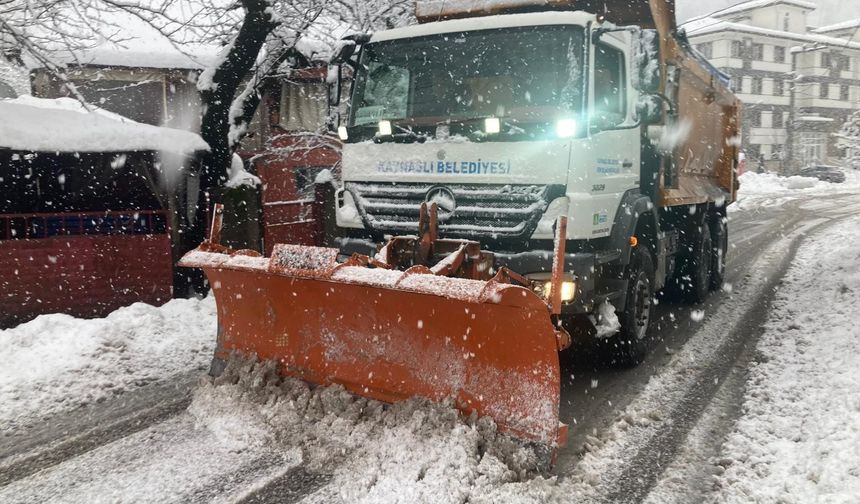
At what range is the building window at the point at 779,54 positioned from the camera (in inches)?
1972

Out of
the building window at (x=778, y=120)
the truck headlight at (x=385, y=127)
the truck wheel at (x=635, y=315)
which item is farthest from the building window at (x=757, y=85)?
the truck headlight at (x=385, y=127)

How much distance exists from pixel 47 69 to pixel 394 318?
5.06 meters

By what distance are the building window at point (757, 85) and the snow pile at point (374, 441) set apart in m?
Answer: 53.7

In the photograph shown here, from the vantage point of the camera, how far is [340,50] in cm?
536

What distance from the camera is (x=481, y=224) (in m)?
4.43

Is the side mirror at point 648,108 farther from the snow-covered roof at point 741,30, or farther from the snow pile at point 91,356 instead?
the snow-covered roof at point 741,30

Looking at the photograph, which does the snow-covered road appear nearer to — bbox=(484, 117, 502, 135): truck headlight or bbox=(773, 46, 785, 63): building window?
bbox=(484, 117, 502, 135): truck headlight

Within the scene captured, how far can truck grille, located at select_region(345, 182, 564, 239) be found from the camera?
4.28 m

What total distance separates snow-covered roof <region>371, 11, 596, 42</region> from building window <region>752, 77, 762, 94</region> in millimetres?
51776

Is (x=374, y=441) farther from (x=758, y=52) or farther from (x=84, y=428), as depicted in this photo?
(x=758, y=52)

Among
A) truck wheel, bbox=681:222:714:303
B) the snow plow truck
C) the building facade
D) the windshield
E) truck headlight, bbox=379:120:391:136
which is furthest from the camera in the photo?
the building facade

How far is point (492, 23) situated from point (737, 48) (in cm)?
5050

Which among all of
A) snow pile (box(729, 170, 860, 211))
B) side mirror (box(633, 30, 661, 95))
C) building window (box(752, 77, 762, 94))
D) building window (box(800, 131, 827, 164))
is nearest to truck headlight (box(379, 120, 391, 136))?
side mirror (box(633, 30, 661, 95))

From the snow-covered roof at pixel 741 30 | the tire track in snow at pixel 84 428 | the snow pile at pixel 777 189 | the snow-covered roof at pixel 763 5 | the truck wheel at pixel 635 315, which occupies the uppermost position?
the snow-covered roof at pixel 763 5
